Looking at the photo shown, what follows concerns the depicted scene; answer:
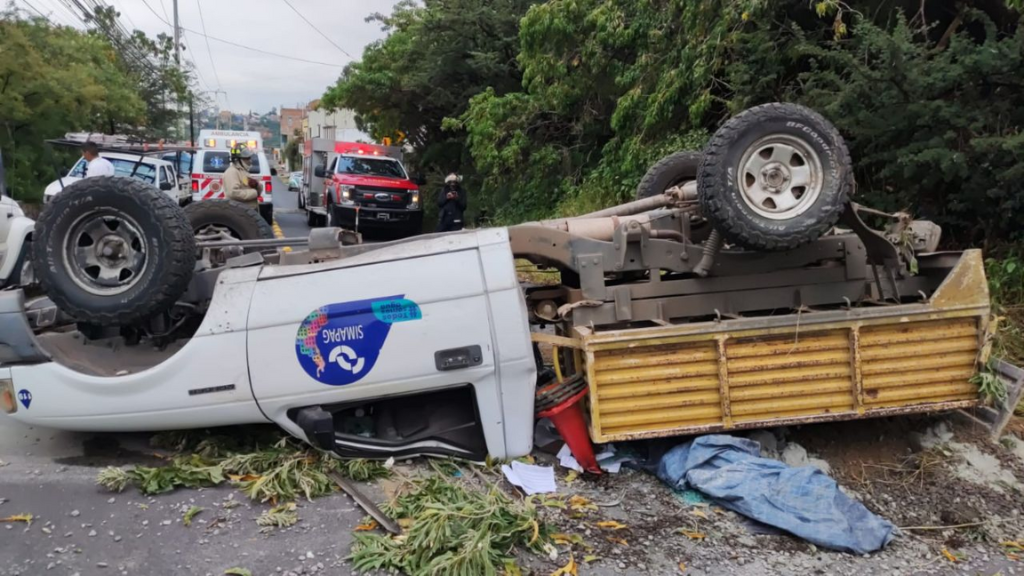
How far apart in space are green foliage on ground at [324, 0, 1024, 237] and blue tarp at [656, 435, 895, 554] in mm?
3501

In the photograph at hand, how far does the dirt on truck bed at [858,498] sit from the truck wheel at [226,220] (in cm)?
291

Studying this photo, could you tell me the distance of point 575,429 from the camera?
166 inches

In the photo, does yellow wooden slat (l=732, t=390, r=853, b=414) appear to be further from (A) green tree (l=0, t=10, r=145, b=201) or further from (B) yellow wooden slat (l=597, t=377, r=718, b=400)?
(A) green tree (l=0, t=10, r=145, b=201)

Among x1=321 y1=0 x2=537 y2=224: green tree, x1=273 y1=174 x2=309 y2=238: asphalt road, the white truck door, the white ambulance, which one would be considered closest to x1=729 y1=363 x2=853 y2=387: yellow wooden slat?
the white truck door

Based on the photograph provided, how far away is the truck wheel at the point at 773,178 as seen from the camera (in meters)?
3.93

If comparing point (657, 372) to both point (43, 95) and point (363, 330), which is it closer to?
point (363, 330)

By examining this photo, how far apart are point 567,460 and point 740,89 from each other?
6.32 m

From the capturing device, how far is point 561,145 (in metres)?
15.5

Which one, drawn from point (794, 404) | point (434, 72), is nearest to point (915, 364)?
point (794, 404)

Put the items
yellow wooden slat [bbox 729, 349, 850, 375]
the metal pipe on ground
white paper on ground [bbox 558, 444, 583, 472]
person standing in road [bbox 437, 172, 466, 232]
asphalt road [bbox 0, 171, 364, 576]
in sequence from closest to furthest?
asphalt road [bbox 0, 171, 364, 576]
yellow wooden slat [bbox 729, 349, 850, 375]
white paper on ground [bbox 558, 444, 583, 472]
the metal pipe on ground
person standing in road [bbox 437, 172, 466, 232]

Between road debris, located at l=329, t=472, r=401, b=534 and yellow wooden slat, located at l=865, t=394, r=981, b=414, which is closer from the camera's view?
road debris, located at l=329, t=472, r=401, b=534

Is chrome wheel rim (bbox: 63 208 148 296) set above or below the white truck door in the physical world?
above

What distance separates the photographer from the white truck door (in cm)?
390

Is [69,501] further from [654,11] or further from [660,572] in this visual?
[654,11]
